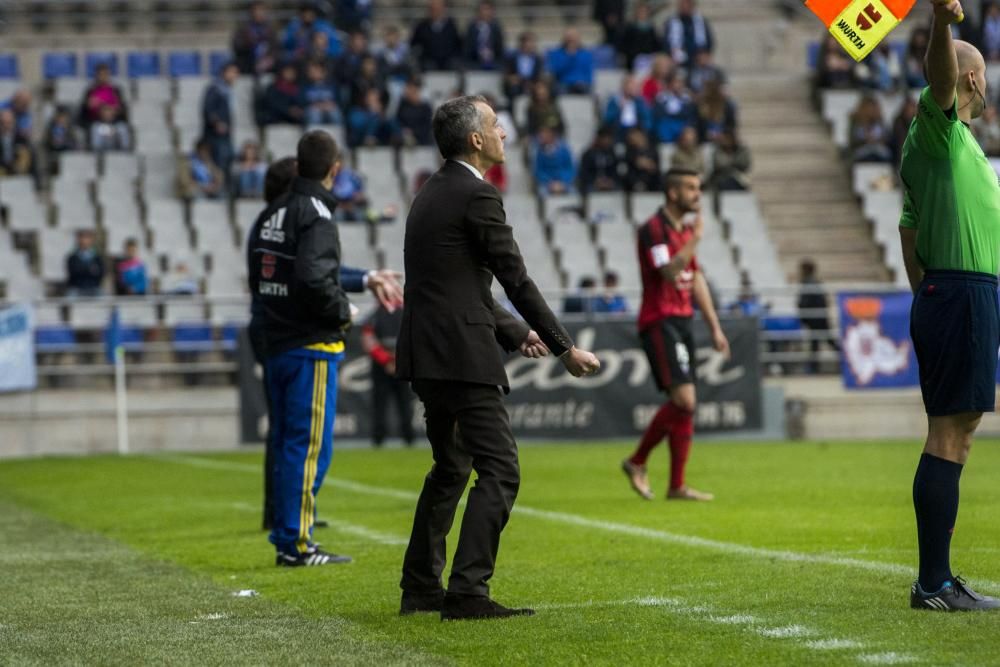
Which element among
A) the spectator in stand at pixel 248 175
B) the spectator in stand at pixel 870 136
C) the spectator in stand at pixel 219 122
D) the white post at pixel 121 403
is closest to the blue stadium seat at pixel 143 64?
the spectator in stand at pixel 219 122

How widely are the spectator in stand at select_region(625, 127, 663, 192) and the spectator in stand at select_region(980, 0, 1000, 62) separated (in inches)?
278

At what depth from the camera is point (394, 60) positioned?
28.0m

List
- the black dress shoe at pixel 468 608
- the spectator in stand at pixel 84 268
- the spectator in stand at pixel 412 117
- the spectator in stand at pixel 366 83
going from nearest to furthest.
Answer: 1. the black dress shoe at pixel 468 608
2. the spectator in stand at pixel 84 268
3. the spectator in stand at pixel 412 117
4. the spectator in stand at pixel 366 83

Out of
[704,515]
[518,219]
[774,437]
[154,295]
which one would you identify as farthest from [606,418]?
[704,515]

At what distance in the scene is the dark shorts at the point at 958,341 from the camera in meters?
6.46

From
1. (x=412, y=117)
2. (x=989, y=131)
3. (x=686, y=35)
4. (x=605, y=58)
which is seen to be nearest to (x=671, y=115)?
(x=686, y=35)

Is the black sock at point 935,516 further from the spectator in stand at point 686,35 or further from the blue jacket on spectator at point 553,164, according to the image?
the spectator in stand at point 686,35

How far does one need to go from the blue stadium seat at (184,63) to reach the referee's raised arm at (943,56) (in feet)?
80.0

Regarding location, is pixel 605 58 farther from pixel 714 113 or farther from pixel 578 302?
pixel 578 302

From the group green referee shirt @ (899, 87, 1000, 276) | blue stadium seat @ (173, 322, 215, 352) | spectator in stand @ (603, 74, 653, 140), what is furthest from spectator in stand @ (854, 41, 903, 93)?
green referee shirt @ (899, 87, 1000, 276)

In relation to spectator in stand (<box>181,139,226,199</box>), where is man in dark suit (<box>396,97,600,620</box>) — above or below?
below

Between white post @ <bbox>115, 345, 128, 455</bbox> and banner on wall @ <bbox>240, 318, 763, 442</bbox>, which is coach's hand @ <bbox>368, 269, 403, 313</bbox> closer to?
banner on wall @ <bbox>240, 318, 763, 442</bbox>

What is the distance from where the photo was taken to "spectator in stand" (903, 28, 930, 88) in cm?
2825

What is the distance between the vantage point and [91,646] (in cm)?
642
